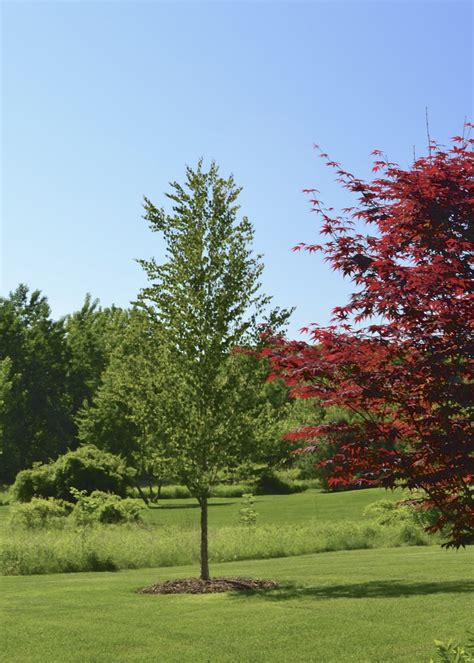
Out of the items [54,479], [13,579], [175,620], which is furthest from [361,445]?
[54,479]

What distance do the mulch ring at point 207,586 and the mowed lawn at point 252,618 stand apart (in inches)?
14.7

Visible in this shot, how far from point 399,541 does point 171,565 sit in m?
7.13

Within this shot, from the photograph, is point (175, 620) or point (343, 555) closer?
point (175, 620)

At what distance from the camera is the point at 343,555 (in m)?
20.1

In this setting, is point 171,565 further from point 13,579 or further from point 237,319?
point 237,319

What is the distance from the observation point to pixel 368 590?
13555 millimetres

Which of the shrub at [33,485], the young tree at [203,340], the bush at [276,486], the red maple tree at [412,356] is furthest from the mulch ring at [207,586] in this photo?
the bush at [276,486]

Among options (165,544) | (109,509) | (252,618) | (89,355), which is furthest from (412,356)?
(89,355)

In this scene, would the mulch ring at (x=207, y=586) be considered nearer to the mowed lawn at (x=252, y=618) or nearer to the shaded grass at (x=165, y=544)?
the mowed lawn at (x=252, y=618)

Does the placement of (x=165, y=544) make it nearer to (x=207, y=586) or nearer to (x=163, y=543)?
(x=163, y=543)

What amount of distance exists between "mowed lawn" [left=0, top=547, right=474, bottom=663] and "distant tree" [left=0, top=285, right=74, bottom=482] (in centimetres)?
4832

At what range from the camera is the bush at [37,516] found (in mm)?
24094

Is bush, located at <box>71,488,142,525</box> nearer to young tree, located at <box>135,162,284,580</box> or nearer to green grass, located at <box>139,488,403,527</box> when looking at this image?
green grass, located at <box>139,488,403,527</box>

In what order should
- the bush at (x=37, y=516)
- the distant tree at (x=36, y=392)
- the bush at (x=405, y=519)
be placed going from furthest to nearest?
the distant tree at (x=36, y=392)
the bush at (x=37, y=516)
the bush at (x=405, y=519)
